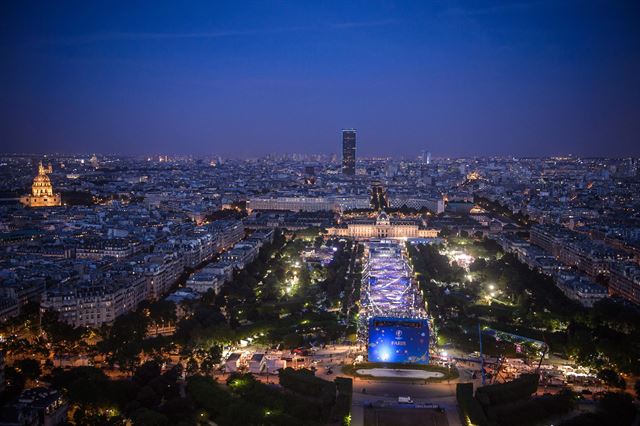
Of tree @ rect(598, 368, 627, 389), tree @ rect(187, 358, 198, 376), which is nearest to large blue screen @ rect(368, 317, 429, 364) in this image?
tree @ rect(598, 368, 627, 389)

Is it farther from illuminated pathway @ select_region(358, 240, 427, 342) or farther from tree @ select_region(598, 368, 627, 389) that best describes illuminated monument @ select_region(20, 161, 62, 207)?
tree @ select_region(598, 368, 627, 389)

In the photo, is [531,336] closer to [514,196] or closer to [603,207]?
[603,207]

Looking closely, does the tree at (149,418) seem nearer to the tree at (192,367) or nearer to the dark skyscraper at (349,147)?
the tree at (192,367)

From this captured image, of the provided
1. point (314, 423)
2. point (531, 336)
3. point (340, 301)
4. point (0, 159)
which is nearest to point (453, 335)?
point (531, 336)

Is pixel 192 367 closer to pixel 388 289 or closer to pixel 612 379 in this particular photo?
pixel 388 289

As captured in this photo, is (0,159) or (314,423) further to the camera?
(0,159)

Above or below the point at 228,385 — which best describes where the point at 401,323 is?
above

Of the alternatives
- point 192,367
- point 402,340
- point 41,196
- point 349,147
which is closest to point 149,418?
point 192,367

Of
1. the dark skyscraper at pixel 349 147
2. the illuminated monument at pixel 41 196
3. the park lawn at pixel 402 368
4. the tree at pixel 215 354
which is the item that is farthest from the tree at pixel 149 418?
the dark skyscraper at pixel 349 147

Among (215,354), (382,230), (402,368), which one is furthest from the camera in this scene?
(382,230)
